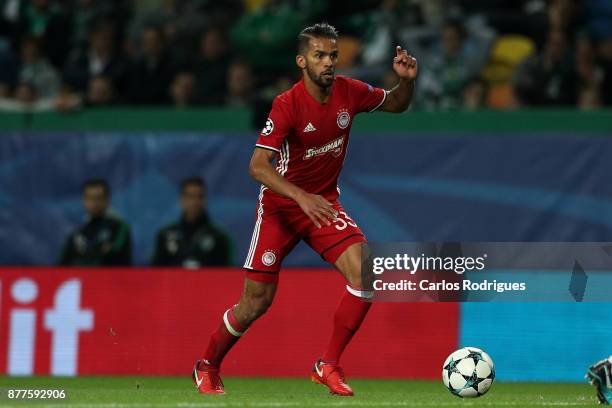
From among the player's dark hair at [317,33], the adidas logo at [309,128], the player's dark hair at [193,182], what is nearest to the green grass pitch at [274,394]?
the adidas logo at [309,128]

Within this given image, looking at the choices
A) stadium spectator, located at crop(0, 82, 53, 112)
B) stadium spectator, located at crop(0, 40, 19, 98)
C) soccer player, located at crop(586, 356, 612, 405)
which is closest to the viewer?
soccer player, located at crop(586, 356, 612, 405)

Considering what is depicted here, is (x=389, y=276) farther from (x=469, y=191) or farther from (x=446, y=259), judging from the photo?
(x=469, y=191)

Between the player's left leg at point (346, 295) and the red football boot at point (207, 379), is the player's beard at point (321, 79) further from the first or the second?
the red football boot at point (207, 379)

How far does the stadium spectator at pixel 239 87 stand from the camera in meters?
14.3

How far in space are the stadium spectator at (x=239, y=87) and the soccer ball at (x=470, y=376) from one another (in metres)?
6.19

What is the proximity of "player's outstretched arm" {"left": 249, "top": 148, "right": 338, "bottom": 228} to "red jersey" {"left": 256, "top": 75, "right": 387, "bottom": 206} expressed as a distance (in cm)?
10

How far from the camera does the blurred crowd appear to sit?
13742mm

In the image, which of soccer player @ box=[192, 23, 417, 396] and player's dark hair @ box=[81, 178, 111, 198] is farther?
player's dark hair @ box=[81, 178, 111, 198]

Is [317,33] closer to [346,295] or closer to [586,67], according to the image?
[346,295]

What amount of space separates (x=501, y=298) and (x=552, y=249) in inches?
64.9

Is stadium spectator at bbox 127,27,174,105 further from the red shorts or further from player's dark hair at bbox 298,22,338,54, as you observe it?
player's dark hair at bbox 298,22,338,54

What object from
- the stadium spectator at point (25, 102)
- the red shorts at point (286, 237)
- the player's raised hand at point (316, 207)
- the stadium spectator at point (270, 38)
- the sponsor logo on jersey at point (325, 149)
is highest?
the stadium spectator at point (270, 38)

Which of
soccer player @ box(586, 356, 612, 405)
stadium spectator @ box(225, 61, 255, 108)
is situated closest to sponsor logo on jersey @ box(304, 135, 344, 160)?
soccer player @ box(586, 356, 612, 405)

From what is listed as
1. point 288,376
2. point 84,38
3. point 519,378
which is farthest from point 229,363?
point 84,38
